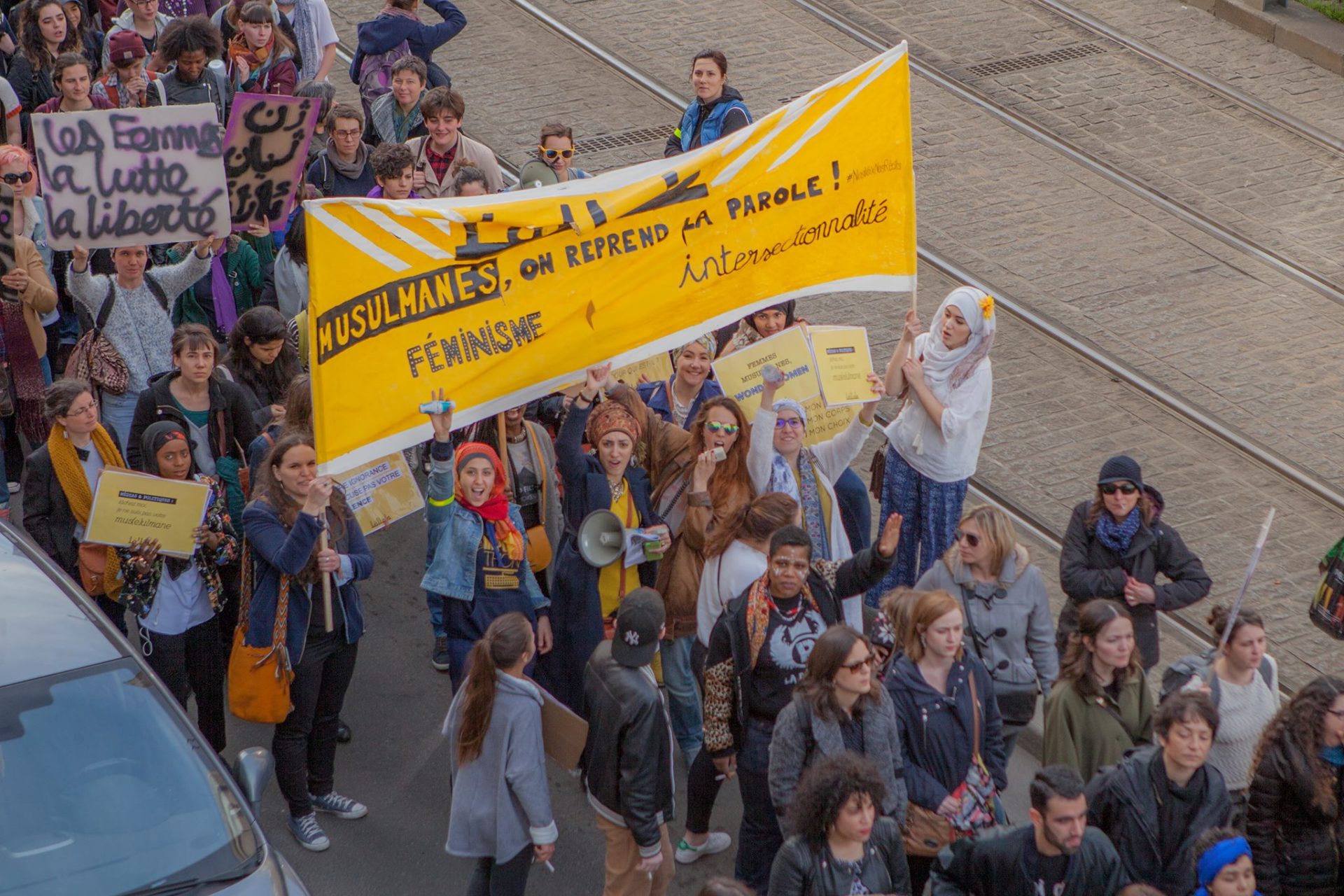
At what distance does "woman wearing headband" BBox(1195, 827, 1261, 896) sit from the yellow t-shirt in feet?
9.38

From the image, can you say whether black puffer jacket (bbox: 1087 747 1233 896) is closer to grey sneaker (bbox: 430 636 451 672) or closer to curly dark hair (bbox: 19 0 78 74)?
grey sneaker (bbox: 430 636 451 672)

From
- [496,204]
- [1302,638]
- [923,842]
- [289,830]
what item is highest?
[496,204]

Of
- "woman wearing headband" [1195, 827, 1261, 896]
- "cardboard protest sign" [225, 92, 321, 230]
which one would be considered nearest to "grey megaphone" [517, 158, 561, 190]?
"cardboard protest sign" [225, 92, 321, 230]

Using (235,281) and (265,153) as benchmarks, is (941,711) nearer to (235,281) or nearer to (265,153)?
(265,153)

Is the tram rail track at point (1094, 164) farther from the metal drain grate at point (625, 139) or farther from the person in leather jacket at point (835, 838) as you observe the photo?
the person in leather jacket at point (835, 838)

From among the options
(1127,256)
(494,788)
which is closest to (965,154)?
(1127,256)

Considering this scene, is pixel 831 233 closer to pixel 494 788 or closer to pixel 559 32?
pixel 494 788

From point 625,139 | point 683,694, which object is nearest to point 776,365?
point 683,694

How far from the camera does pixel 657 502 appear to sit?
8.01 metres

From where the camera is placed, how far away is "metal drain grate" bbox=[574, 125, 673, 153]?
14016 millimetres

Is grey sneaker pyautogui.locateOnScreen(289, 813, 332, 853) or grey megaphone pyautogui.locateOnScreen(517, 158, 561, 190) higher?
grey megaphone pyautogui.locateOnScreen(517, 158, 561, 190)

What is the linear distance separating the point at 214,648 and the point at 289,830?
2.92 feet

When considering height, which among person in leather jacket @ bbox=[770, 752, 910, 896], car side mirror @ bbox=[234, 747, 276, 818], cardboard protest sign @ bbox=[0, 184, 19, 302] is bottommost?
person in leather jacket @ bbox=[770, 752, 910, 896]

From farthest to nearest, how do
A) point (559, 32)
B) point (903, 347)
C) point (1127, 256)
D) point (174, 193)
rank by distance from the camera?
point (559, 32), point (1127, 256), point (174, 193), point (903, 347)
